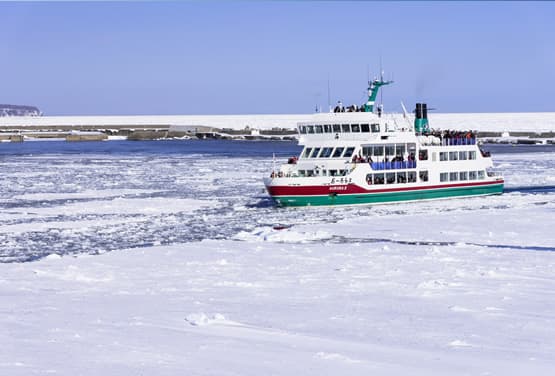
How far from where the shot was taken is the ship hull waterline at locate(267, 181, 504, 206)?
38.8m

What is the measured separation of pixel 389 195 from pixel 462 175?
7229mm

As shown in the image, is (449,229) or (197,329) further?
(449,229)

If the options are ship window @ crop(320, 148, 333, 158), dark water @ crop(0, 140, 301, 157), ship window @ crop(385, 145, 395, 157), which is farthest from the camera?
dark water @ crop(0, 140, 301, 157)

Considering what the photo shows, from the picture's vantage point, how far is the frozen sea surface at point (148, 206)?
27859 millimetres

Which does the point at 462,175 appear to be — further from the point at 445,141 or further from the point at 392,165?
the point at 392,165

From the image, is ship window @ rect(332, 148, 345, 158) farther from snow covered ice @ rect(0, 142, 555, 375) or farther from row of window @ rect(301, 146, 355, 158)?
snow covered ice @ rect(0, 142, 555, 375)

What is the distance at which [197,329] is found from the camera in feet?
47.3

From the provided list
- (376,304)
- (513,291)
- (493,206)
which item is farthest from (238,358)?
(493,206)

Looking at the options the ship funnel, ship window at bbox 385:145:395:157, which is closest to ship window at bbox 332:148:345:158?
ship window at bbox 385:145:395:157

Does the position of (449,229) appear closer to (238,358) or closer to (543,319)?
(543,319)

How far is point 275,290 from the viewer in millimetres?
18078

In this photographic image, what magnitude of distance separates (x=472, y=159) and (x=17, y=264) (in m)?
31.7

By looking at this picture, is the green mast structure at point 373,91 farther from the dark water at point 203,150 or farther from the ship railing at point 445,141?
the dark water at point 203,150

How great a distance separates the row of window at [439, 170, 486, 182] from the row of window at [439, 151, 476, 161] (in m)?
0.84
